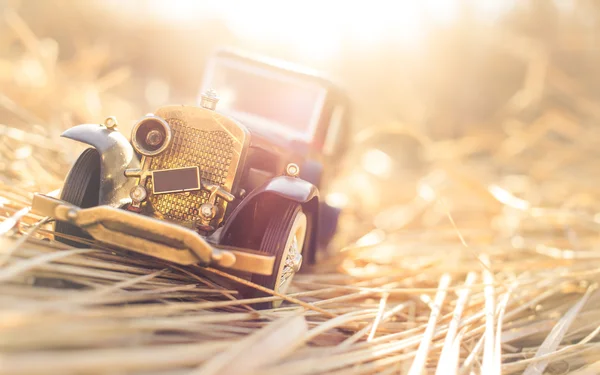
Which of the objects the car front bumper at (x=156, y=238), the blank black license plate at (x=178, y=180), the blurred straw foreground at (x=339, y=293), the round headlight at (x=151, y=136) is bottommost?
the blurred straw foreground at (x=339, y=293)

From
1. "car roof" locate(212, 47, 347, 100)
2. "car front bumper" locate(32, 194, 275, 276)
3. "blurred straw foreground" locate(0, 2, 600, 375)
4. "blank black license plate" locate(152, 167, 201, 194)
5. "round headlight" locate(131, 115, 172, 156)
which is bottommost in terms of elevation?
"blurred straw foreground" locate(0, 2, 600, 375)

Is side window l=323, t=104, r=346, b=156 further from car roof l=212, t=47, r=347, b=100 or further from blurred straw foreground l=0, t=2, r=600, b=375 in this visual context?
blurred straw foreground l=0, t=2, r=600, b=375

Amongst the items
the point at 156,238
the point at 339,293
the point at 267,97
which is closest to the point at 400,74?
the point at 267,97

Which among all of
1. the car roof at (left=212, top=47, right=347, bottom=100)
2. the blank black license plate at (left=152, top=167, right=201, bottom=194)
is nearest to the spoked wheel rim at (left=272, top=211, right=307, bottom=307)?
the blank black license plate at (left=152, top=167, right=201, bottom=194)

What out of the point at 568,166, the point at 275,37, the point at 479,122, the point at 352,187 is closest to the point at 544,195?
the point at 568,166

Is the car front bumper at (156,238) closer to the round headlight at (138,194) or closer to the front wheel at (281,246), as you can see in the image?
the front wheel at (281,246)

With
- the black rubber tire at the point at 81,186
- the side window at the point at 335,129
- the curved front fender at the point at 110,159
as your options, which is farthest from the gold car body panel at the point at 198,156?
the side window at the point at 335,129
